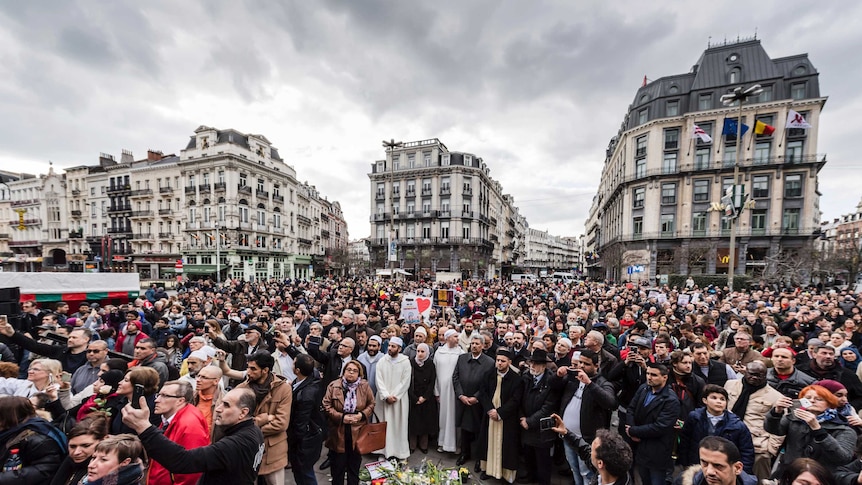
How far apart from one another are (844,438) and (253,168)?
47.6 m

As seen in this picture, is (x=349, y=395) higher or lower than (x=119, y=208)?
lower

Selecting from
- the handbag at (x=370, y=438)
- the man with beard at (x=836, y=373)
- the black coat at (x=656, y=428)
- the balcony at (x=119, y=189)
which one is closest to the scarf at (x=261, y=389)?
the handbag at (x=370, y=438)

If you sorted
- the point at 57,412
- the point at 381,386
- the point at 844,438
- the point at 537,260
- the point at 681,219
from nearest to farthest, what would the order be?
1. the point at 844,438
2. the point at 57,412
3. the point at 381,386
4. the point at 681,219
5. the point at 537,260

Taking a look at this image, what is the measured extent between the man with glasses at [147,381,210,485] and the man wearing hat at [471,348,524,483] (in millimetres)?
3321

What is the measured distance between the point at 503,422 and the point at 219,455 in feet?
11.5

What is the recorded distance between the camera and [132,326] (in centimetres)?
673

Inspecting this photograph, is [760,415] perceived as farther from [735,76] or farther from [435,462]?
[735,76]

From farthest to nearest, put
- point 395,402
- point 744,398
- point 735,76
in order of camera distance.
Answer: point 735,76, point 395,402, point 744,398

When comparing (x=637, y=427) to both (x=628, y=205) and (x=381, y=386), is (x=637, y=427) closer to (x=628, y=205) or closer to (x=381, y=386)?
(x=381, y=386)

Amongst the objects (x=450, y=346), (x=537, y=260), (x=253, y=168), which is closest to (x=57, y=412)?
(x=450, y=346)

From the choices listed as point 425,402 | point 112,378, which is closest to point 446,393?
point 425,402

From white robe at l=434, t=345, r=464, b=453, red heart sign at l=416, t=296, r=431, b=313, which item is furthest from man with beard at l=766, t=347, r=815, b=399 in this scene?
red heart sign at l=416, t=296, r=431, b=313

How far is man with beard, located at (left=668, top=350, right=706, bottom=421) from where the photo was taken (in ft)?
13.2

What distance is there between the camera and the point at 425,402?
17.3 feet
